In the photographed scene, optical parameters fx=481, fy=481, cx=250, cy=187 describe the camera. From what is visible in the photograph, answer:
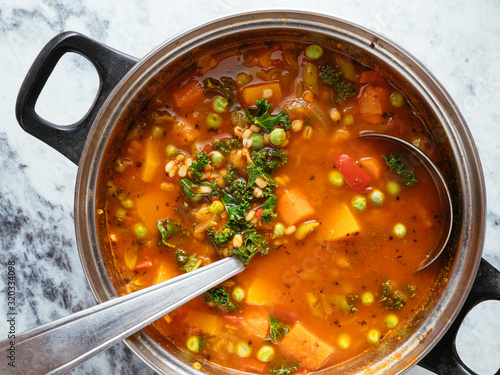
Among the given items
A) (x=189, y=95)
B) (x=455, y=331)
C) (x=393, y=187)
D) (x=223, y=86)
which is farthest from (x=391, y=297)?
(x=189, y=95)

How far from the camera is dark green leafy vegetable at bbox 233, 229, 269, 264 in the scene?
3010 millimetres

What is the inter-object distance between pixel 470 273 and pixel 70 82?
2.95 meters

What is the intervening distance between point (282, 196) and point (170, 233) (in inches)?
29.9

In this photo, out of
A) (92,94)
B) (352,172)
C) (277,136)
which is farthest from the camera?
(92,94)

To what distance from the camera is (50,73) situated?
279 cm

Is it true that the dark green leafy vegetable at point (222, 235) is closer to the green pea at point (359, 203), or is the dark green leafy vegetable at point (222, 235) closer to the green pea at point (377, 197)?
the green pea at point (359, 203)

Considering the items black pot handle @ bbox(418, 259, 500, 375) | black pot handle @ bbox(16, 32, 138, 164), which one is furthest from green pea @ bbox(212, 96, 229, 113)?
black pot handle @ bbox(418, 259, 500, 375)

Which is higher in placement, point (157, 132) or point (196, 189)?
point (157, 132)

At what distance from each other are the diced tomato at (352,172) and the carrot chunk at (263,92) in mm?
557

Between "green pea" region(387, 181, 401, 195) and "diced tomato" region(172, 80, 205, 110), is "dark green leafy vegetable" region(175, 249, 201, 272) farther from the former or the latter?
"green pea" region(387, 181, 401, 195)

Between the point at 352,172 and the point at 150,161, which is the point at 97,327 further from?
the point at 352,172

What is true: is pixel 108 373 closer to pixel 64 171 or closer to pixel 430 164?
pixel 64 171

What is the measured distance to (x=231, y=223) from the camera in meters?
3.03

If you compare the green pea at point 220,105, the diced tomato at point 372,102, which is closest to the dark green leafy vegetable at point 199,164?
the green pea at point 220,105
